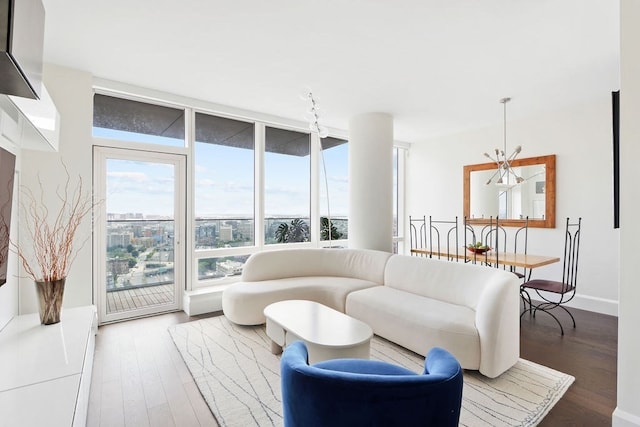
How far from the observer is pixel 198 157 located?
14.1ft

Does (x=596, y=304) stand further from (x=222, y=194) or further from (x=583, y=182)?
(x=222, y=194)

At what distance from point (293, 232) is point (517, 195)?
3.64 meters

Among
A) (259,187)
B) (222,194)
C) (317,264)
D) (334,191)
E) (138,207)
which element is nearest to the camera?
(138,207)

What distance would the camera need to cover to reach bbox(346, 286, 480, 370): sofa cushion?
242 centimetres

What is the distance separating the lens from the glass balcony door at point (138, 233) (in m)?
3.61

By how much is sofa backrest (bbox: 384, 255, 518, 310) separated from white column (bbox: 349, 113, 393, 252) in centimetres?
74

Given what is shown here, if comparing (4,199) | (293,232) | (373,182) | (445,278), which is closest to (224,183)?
(293,232)

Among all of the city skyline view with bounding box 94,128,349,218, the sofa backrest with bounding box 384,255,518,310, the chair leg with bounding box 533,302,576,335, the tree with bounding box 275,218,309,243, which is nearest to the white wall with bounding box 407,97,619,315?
the chair leg with bounding box 533,302,576,335

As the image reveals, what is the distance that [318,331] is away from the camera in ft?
7.65

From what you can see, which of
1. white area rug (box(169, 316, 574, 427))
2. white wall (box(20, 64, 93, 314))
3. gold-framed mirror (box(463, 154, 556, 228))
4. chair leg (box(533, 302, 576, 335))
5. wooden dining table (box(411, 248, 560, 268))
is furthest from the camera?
gold-framed mirror (box(463, 154, 556, 228))

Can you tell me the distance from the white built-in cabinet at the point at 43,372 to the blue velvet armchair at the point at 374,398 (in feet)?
3.71

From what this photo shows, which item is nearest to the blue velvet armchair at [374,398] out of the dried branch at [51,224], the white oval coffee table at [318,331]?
the white oval coffee table at [318,331]

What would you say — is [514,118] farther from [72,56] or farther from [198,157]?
[72,56]

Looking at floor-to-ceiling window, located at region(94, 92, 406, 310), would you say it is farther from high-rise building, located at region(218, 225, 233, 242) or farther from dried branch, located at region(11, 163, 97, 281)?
dried branch, located at region(11, 163, 97, 281)
